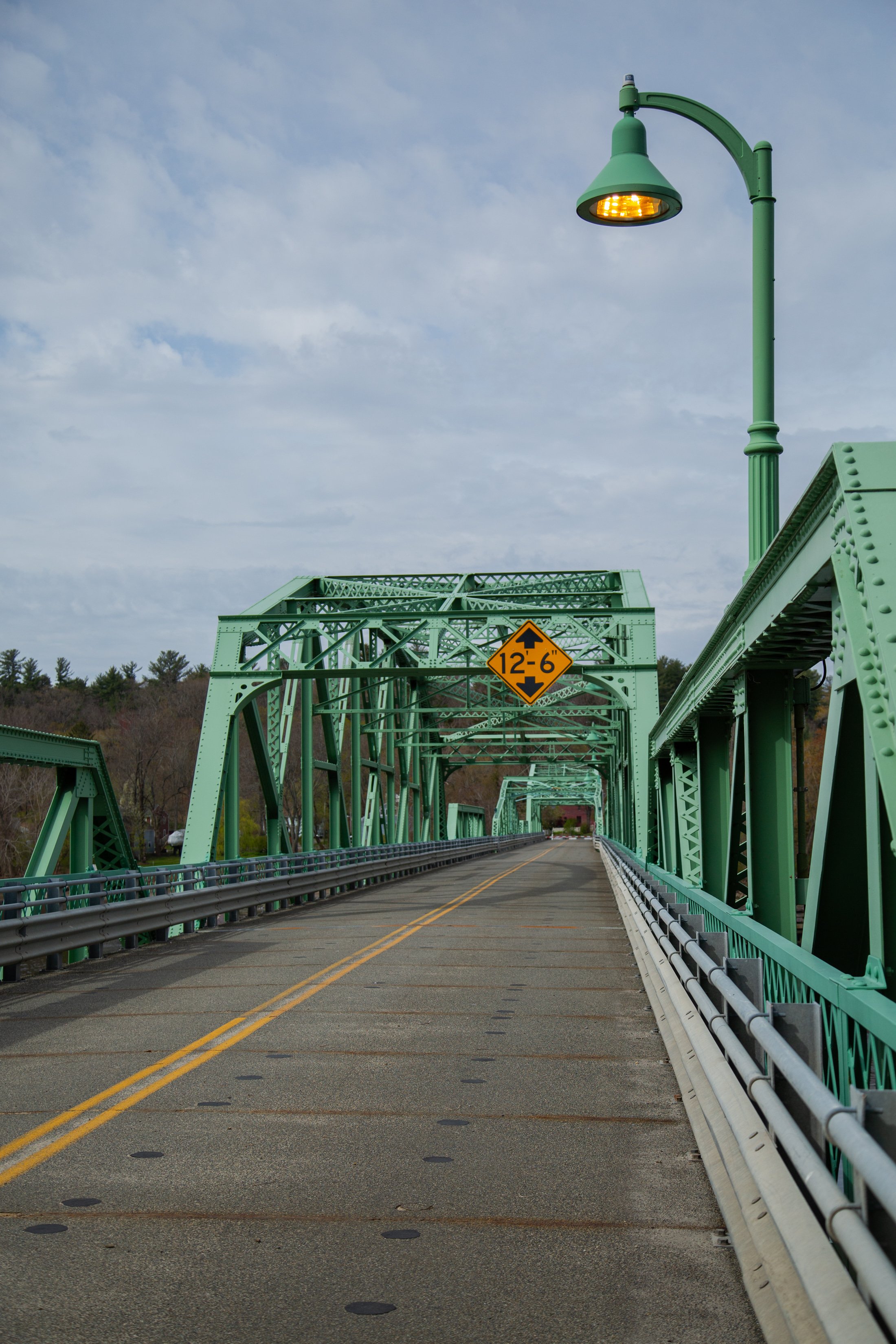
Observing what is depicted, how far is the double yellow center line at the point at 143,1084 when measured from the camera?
A: 6570 mm

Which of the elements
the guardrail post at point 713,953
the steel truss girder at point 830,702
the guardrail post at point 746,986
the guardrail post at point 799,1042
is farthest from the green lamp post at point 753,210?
the guardrail post at point 799,1042

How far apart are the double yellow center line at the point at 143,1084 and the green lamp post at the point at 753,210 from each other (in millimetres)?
5103

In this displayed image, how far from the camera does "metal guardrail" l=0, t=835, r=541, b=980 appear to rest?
46.1ft

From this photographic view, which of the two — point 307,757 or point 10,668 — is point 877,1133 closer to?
point 307,757

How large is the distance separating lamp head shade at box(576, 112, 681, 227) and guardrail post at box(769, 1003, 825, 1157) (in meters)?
6.20

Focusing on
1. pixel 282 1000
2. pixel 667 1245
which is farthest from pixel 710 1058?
pixel 282 1000

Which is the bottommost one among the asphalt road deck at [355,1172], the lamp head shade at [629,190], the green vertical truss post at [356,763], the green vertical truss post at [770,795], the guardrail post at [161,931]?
the asphalt road deck at [355,1172]

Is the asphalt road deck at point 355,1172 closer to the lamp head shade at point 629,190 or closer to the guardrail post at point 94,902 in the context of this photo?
the guardrail post at point 94,902

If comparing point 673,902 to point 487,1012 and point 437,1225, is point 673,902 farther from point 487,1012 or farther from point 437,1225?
point 437,1225

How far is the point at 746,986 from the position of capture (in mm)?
6594

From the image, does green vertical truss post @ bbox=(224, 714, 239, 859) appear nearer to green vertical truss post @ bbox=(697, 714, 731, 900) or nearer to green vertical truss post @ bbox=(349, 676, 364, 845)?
green vertical truss post @ bbox=(349, 676, 364, 845)

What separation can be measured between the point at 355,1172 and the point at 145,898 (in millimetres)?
12114

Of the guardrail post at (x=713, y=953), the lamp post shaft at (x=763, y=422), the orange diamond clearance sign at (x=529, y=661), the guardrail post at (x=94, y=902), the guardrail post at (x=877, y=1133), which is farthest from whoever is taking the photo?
the orange diamond clearance sign at (x=529, y=661)

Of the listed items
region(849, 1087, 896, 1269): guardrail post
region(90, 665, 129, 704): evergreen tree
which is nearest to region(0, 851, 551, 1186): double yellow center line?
region(849, 1087, 896, 1269): guardrail post
